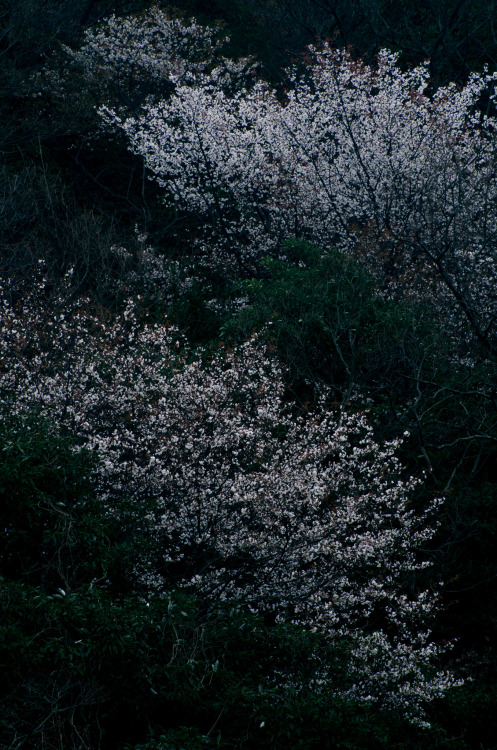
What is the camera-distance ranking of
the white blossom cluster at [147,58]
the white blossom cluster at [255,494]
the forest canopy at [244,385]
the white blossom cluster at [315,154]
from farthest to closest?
the white blossom cluster at [147,58]
the white blossom cluster at [315,154]
the white blossom cluster at [255,494]
the forest canopy at [244,385]

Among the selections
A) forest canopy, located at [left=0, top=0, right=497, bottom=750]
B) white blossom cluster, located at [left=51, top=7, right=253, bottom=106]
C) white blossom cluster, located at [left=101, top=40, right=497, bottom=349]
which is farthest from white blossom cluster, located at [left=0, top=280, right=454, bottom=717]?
white blossom cluster, located at [left=51, top=7, right=253, bottom=106]

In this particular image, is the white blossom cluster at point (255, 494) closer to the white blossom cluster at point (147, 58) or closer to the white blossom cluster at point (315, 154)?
the white blossom cluster at point (315, 154)

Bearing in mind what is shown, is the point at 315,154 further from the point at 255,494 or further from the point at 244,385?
the point at 255,494

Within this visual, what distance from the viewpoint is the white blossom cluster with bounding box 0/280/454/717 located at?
31.1 ft

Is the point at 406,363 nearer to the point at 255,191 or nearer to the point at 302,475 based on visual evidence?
the point at 302,475

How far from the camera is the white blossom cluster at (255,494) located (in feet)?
31.1

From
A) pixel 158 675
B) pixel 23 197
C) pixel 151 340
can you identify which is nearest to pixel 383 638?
pixel 158 675

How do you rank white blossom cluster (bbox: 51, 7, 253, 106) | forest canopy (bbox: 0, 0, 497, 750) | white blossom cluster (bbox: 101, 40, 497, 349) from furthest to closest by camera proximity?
white blossom cluster (bbox: 51, 7, 253, 106)
white blossom cluster (bbox: 101, 40, 497, 349)
forest canopy (bbox: 0, 0, 497, 750)

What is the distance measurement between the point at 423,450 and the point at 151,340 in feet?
17.9

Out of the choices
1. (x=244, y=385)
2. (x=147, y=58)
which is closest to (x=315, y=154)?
(x=147, y=58)

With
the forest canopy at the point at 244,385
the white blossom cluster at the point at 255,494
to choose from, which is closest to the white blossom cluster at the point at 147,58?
the forest canopy at the point at 244,385

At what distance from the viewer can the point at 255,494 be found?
31.3 feet

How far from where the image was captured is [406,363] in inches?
518

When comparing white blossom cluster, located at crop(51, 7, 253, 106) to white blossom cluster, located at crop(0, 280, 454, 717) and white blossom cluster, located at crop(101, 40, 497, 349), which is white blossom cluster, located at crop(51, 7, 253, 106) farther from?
white blossom cluster, located at crop(0, 280, 454, 717)
